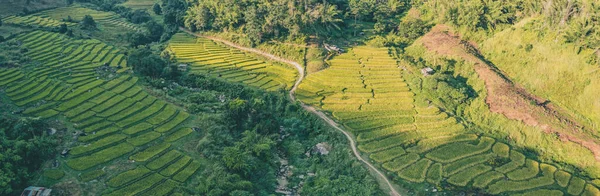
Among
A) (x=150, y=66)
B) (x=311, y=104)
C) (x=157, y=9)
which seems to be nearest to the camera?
(x=311, y=104)

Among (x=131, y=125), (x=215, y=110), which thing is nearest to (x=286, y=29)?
(x=215, y=110)

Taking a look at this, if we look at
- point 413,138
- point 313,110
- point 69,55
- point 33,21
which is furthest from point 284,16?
point 33,21

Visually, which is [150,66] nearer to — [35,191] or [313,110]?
[313,110]

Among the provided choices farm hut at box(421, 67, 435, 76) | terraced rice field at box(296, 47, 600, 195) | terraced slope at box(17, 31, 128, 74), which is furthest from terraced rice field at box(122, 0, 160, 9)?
farm hut at box(421, 67, 435, 76)

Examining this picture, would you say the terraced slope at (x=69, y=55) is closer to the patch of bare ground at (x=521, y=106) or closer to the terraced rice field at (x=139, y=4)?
the terraced rice field at (x=139, y=4)

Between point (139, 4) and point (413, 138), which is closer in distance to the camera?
point (413, 138)

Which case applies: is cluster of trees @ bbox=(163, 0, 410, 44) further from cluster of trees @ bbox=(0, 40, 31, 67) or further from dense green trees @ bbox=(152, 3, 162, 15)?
cluster of trees @ bbox=(0, 40, 31, 67)
